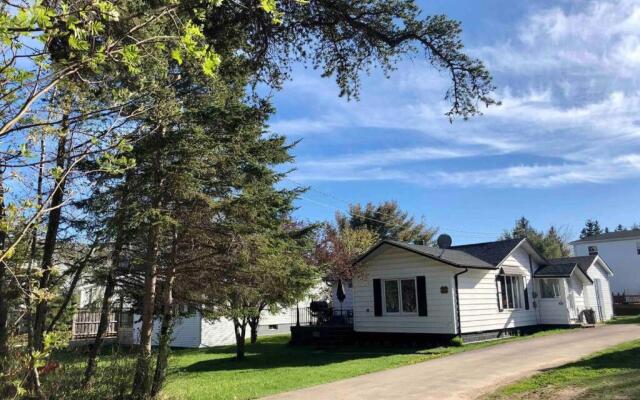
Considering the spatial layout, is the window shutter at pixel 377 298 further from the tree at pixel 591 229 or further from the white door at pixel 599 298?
the tree at pixel 591 229

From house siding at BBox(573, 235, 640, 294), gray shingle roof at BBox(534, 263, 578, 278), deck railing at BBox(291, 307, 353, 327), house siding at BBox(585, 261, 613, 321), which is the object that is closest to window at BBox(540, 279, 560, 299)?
gray shingle roof at BBox(534, 263, 578, 278)

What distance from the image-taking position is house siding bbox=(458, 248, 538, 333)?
19.8 meters

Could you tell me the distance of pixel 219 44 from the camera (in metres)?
8.84

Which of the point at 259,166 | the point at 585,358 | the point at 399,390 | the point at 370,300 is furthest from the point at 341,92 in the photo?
the point at 370,300

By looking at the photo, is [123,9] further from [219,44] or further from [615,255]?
[615,255]

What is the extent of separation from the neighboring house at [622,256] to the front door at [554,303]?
74.6ft

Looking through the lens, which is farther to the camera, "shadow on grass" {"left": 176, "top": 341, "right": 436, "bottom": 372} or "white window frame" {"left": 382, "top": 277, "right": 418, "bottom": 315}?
"white window frame" {"left": 382, "top": 277, "right": 418, "bottom": 315}

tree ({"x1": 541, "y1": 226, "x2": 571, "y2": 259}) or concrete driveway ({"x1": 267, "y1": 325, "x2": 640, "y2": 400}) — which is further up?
tree ({"x1": 541, "y1": 226, "x2": 571, "y2": 259})

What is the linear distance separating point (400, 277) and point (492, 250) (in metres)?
5.61

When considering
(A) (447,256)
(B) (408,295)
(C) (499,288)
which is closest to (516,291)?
(C) (499,288)

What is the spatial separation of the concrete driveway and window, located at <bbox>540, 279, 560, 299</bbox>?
754cm

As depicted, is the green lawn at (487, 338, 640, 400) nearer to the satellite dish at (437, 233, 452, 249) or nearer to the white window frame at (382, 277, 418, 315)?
the white window frame at (382, 277, 418, 315)

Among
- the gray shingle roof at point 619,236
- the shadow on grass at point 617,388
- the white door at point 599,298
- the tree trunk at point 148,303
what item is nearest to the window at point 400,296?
the shadow on grass at point 617,388

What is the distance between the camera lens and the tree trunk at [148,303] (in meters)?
8.45
